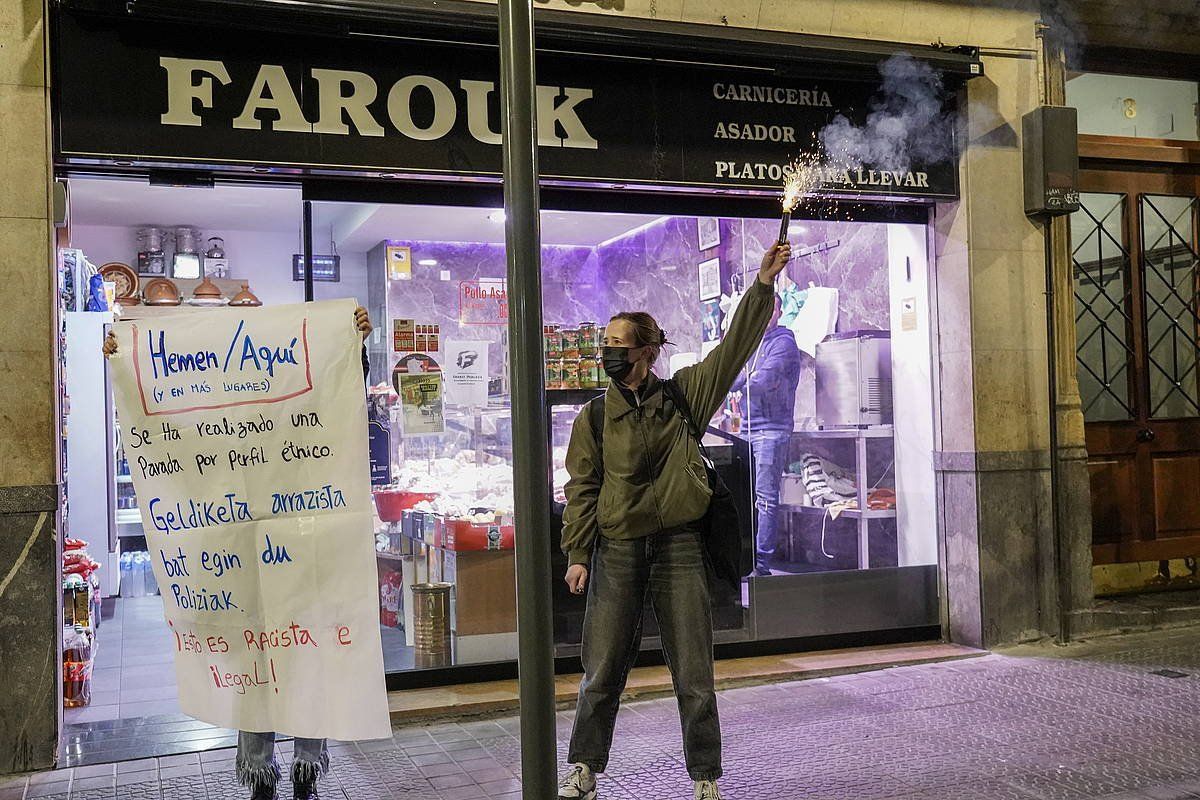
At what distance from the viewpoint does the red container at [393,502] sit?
7.30 meters

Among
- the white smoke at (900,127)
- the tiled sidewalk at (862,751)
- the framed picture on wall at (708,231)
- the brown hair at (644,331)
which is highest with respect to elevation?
the white smoke at (900,127)

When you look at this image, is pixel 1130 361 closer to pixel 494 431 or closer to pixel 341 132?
pixel 494 431

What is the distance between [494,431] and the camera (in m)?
7.43

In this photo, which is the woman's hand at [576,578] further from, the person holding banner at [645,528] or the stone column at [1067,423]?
the stone column at [1067,423]

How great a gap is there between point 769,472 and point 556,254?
237 cm

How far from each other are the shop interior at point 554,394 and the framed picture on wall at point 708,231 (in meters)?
0.02

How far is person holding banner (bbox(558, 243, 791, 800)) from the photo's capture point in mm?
4609

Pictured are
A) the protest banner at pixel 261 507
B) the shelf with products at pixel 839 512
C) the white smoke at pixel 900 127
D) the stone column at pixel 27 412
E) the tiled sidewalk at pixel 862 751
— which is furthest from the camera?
the shelf with products at pixel 839 512

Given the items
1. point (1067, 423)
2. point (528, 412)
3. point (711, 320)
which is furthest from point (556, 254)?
Result: point (528, 412)

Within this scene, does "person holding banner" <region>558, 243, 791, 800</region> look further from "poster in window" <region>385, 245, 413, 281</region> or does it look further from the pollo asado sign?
"poster in window" <region>385, 245, 413, 281</region>

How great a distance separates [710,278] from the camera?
8.46 meters

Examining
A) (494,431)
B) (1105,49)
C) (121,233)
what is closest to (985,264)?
(1105,49)

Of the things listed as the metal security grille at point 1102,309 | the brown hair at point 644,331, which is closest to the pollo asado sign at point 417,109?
the metal security grille at point 1102,309

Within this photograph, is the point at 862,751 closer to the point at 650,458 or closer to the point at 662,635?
the point at 662,635
